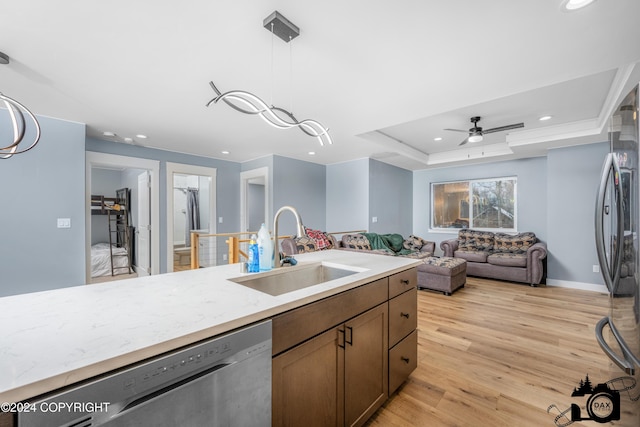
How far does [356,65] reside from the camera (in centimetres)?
215

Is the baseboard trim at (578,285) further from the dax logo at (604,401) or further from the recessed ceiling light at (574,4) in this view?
the recessed ceiling light at (574,4)

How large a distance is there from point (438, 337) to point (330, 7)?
2.90 meters

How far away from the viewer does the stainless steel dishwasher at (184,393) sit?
1.90ft

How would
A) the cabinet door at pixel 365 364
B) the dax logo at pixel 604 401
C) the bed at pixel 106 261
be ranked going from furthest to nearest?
the bed at pixel 106 261
the cabinet door at pixel 365 364
the dax logo at pixel 604 401

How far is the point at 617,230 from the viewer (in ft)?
4.10

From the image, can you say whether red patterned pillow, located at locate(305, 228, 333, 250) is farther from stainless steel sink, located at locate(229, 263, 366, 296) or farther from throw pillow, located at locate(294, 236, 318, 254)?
stainless steel sink, located at locate(229, 263, 366, 296)

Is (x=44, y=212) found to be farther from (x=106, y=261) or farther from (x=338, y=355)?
(x=338, y=355)

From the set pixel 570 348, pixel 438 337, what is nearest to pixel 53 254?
pixel 438 337

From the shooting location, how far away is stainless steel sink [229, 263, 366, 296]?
4.98 feet

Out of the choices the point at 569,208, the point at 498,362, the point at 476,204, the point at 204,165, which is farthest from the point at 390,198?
the point at 498,362

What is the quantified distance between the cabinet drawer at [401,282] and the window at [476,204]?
16.1 ft

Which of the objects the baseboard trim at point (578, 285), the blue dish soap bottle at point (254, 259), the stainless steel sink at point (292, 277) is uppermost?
the blue dish soap bottle at point (254, 259)

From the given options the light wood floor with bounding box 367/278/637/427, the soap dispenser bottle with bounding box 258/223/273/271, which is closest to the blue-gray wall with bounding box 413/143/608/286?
the light wood floor with bounding box 367/278/637/427

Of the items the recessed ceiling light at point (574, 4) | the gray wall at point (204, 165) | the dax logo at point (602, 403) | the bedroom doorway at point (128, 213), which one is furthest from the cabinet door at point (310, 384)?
the gray wall at point (204, 165)
